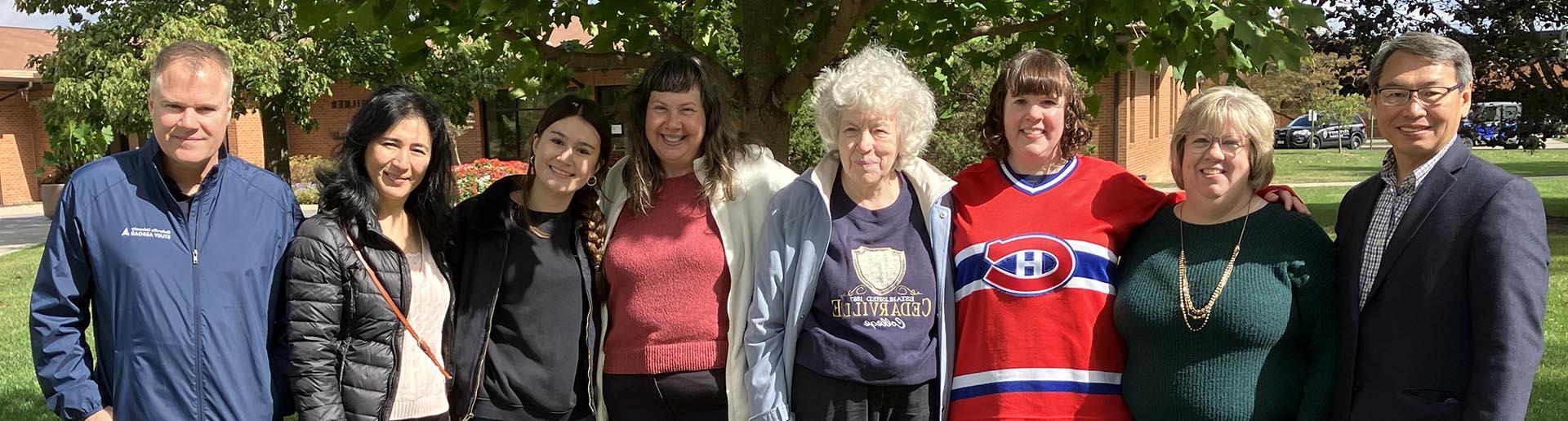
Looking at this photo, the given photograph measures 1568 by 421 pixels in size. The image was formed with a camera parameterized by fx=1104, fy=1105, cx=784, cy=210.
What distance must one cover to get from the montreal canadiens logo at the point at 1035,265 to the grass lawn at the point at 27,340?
4220 mm

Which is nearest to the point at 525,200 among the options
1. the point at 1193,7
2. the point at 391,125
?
the point at 391,125

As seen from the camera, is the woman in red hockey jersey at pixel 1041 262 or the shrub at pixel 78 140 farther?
the shrub at pixel 78 140

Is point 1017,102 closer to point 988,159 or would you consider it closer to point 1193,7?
point 988,159

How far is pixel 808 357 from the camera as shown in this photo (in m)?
2.94

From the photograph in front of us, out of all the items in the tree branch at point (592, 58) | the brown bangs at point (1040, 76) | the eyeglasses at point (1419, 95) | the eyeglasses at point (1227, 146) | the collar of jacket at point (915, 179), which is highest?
the tree branch at point (592, 58)

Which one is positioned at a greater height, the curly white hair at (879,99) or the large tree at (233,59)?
the large tree at (233,59)

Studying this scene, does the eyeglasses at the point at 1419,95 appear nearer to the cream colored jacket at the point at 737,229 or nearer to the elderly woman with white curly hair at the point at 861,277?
the elderly woman with white curly hair at the point at 861,277

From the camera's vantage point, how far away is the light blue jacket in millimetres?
2939

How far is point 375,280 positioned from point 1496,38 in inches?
572

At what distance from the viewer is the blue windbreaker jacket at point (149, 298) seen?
2.61 m

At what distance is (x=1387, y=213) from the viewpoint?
101 inches

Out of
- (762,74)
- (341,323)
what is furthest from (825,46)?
(341,323)

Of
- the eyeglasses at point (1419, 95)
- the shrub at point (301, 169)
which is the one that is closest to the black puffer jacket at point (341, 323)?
the eyeglasses at point (1419, 95)

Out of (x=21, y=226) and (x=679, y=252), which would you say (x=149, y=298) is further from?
(x=21, y=226)
